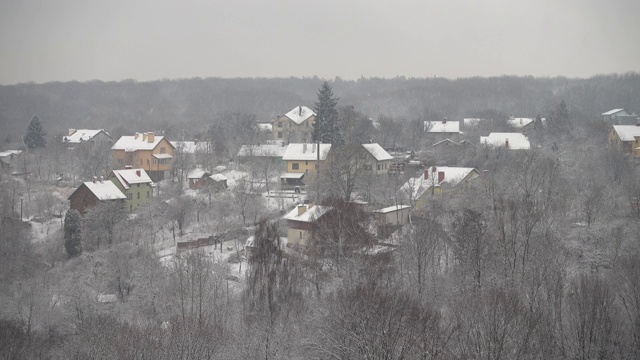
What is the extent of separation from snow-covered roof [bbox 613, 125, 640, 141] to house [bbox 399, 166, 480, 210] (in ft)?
45.7

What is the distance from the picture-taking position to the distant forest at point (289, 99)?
62.3 meters

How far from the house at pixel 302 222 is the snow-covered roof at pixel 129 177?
448 inches

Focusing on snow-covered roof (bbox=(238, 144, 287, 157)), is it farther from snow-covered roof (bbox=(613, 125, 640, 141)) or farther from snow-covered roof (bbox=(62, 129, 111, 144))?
snow-covered roof (bbox=(613, 125, 640, 141))

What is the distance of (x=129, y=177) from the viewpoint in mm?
34250

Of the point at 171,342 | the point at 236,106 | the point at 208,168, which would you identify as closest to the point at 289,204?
the point at 208,168

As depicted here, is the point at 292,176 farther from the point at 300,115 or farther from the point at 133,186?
the point at 300,115

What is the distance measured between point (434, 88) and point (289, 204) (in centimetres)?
6485

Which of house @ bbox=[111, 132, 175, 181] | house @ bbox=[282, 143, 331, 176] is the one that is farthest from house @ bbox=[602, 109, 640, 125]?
house @ bbox=[111, 132, 175, 181]

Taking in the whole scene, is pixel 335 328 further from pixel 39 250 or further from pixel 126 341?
pixel 39 250

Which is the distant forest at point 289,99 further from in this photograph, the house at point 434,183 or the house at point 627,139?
the house at point 434,183

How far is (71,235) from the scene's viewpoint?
27.5 m

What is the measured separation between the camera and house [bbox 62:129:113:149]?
50066 millimetres

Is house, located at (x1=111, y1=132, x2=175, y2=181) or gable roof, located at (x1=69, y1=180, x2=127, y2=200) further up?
house, located at (x1=111, y1=132, x2=175, y2=181)

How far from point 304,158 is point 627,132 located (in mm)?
21710
